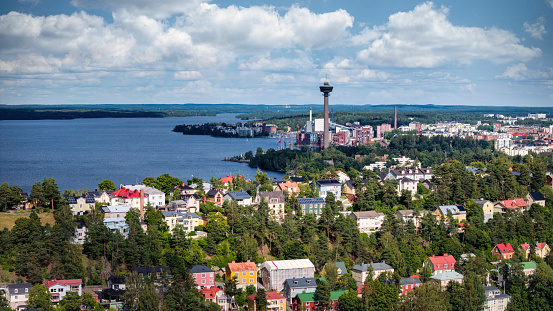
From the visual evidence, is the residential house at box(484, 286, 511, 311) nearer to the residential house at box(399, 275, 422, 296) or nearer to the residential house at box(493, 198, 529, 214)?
the residential house at box(399, 275, 422, 296)

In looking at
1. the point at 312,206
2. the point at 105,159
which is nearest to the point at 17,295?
the point at 312,206

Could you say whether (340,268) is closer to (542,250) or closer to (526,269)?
(526,269)

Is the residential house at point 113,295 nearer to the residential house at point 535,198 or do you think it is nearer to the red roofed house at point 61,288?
the red roofed house at point 61,288

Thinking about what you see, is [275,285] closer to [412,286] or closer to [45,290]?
[412,286]

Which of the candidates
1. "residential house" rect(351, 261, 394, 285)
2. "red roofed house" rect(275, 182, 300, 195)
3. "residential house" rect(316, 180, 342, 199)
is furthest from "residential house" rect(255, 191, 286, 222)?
"residential house" rect(351, 261, 394, 285)

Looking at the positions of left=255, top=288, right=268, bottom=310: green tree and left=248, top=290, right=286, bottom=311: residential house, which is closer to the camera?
left=255, top=288, right=268, bottom=310: green tree

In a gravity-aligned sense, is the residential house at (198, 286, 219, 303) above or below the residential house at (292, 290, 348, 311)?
above

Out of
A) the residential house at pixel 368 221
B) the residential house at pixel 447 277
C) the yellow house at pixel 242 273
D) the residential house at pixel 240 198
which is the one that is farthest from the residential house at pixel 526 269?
the residential house at pixel 240 198
